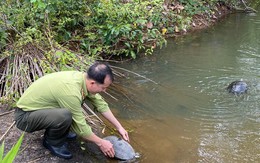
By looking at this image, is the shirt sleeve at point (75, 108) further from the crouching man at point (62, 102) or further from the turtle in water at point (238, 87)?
the turtle in water at point (238, 87)

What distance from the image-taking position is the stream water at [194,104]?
386 cm

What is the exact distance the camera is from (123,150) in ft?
11.6

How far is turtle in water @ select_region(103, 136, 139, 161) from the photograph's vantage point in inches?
138

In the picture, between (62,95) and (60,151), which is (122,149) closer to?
(60,151)

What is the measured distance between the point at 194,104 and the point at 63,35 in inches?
93.3

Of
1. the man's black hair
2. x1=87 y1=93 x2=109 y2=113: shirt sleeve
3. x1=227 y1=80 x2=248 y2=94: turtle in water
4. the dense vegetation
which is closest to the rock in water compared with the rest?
x1=87 y1=93 x2=109 y2=113: shirt sleeve

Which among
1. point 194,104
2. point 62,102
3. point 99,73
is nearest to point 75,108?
point 62,102

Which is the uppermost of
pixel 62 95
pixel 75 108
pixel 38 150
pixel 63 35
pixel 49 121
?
pixel 63 35

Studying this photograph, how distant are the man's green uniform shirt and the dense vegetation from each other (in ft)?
3.60

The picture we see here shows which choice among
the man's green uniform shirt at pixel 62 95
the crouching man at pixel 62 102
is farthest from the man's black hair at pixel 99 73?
the man's green uniform shirt at pixel 62 95

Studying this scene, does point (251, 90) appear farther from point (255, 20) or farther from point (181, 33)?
Answer: point (255, 20)

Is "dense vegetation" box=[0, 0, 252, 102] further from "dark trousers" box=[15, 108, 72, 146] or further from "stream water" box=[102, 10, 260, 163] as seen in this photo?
"dark trousers" box=[15, 108, 72, 146]

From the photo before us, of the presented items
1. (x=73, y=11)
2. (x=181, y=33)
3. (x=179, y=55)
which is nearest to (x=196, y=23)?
(x=181, y=33)

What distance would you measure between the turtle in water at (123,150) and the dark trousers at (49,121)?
0.54 metres
